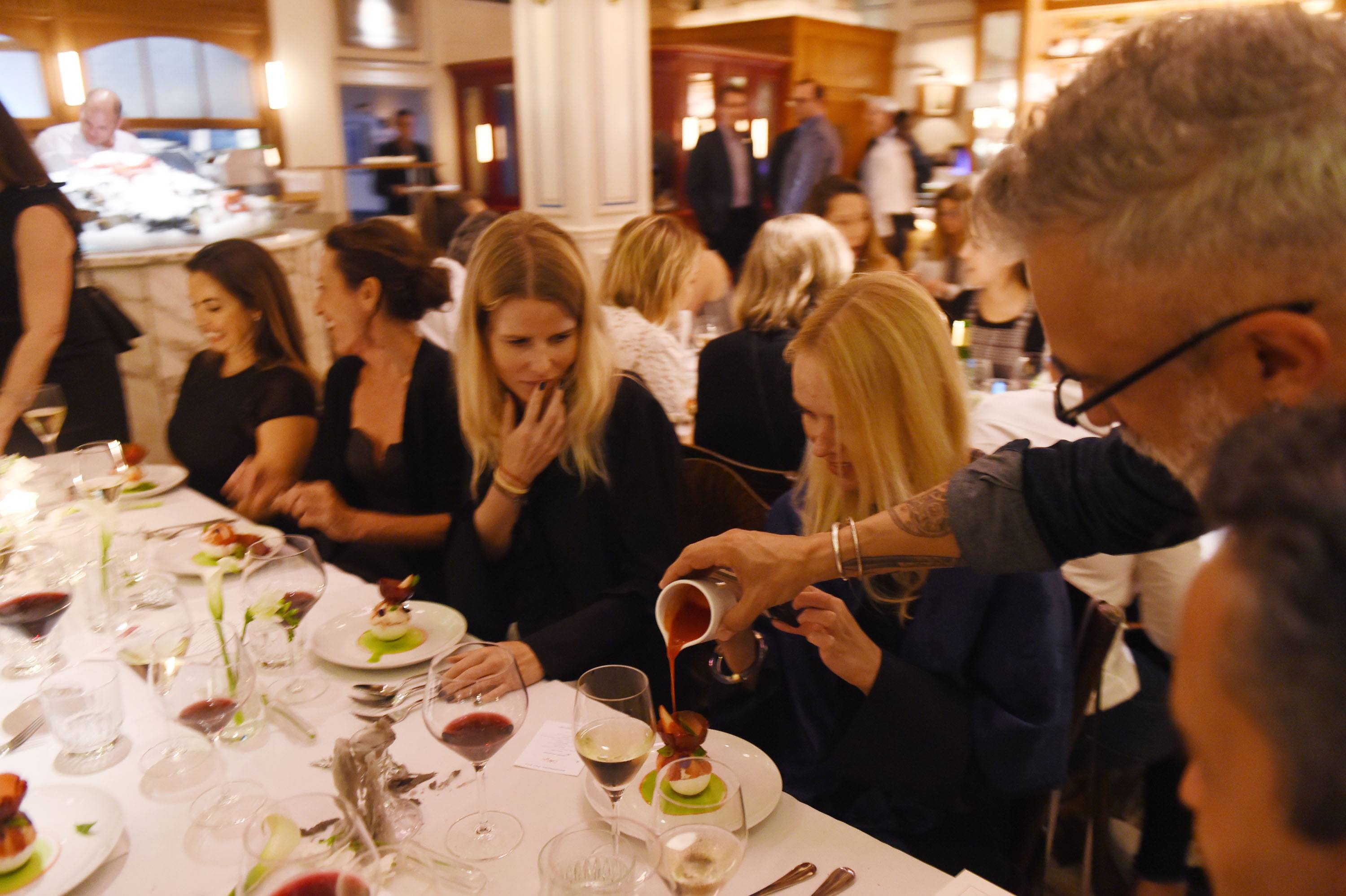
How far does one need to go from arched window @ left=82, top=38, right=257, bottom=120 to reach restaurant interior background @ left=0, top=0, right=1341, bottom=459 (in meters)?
0.02

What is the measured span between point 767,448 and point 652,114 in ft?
24.5

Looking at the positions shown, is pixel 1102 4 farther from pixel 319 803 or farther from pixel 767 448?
pixel 319 803

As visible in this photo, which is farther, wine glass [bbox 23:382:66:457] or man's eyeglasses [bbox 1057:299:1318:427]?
wine glass [bbox 23:382:66:457]

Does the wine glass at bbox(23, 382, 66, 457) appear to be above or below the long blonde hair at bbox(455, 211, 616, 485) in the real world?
below

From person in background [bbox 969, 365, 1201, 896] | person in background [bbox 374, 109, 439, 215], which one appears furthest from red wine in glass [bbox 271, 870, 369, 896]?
person in background [bbox 374, 109, 439, 215]

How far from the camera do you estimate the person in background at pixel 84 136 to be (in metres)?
7.81

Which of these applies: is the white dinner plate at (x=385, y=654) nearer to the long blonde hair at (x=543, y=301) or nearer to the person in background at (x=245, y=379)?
the long blonde hair at (x=543, y=301)

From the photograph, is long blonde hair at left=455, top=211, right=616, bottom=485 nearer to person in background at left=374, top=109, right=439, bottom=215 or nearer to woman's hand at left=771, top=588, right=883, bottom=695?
woman's hand at left=771, top=588, right=883, bottom=695

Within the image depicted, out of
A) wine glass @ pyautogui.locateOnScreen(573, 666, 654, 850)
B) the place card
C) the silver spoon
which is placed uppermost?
wine glass @ pyautogui.locateOnScreen(573, 666, 654, 850)

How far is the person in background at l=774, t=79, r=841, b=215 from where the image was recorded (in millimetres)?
7480

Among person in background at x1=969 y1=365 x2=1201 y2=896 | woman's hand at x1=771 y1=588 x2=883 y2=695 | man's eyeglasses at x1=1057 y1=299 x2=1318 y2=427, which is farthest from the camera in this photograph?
person in background at x1=969 y1=365 x2=1201 y2=896

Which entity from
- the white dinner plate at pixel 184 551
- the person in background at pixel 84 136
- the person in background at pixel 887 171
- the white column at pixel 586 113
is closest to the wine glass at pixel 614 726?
the white dinner plate at pixel 184 551

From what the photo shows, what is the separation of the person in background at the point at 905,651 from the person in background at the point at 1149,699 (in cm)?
47

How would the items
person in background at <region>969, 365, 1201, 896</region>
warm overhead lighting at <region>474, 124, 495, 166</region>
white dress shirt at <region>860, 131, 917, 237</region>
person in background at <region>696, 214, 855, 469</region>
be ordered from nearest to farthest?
person in background at <region>969, 365, 1201, 896</region>, person in background at <region>696, 214, 855, 469</region>, white dress shirt at <region>860, 131, 917, 237</region>, warm overhead lighting at <region>474, 124, 495, 166</region>
